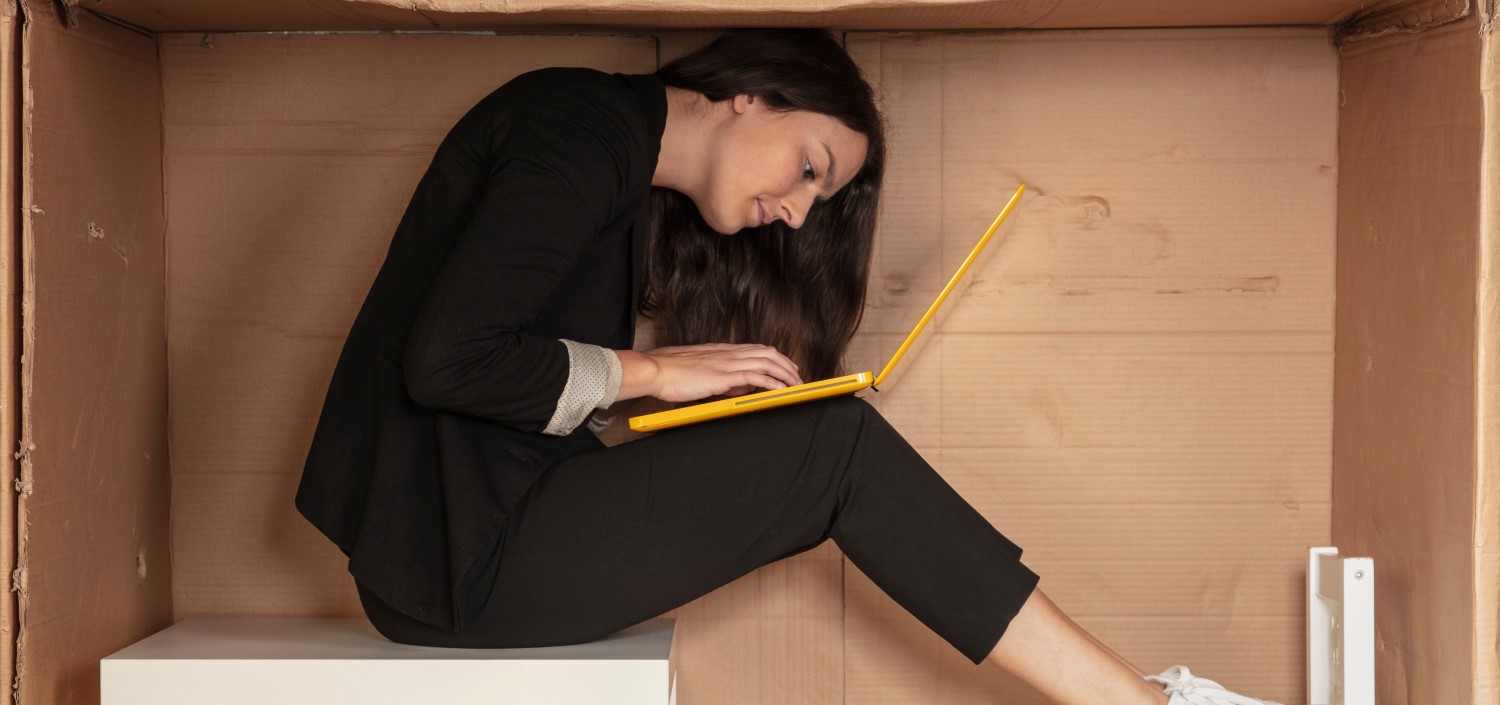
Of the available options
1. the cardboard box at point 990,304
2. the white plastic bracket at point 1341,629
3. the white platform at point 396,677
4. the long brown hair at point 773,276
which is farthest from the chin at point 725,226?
the white plastic bracket at point 1341,629

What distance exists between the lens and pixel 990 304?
1.31 metres

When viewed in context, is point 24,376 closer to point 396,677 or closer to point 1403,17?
point 396,677

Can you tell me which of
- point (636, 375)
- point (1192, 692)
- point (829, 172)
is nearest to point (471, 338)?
point (636, 375)

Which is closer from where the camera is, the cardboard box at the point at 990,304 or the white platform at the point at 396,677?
the white platform at the point at 396,677

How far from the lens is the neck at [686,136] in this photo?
3.69ft

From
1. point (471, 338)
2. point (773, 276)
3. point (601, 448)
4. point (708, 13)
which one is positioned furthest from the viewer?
point (773, 276)

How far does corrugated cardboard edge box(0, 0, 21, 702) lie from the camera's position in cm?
97

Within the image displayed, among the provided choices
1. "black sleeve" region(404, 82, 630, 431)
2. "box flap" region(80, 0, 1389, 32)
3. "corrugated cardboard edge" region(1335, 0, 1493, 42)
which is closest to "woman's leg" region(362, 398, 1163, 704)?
"black sleeve" region(404, 82, 630, 431)

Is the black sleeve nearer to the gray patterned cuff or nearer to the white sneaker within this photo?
the gray patterned cuff

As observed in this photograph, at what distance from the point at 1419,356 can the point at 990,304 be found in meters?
0.42

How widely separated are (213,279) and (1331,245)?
1225 millimetres

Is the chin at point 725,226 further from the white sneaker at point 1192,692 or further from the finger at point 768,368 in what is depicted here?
the white sneaker at point 1192,692

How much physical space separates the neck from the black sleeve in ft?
0.47

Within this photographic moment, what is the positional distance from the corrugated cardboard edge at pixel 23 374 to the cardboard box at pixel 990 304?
210mm
